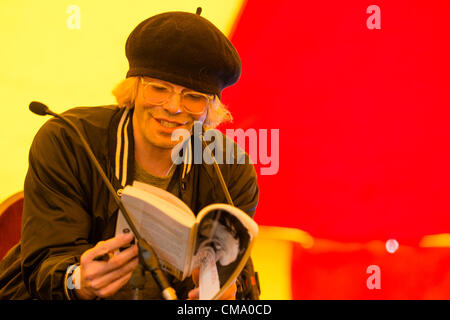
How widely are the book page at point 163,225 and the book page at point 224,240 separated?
0.02 m

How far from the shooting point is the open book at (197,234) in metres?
0.71

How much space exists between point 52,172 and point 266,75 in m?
1.01

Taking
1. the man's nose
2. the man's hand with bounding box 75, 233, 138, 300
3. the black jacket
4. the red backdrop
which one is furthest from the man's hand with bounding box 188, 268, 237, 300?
the red backdrop

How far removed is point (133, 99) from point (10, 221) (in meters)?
0.45

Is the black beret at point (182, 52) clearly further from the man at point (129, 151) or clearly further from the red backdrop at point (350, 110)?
the red backdrop at point (350, 110)

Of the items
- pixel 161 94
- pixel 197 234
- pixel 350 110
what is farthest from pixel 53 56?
pixel 197 234

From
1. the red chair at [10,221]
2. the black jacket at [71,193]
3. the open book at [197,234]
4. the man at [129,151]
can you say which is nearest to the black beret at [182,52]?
the man at [129,151]

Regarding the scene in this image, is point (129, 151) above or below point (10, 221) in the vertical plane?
above

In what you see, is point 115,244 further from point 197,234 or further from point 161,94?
point 161,94

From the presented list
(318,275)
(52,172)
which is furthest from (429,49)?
(52,172)

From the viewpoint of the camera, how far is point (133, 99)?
3.76 feet

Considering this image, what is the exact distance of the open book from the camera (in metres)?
0.71

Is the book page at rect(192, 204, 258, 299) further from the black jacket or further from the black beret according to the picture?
the black beret
